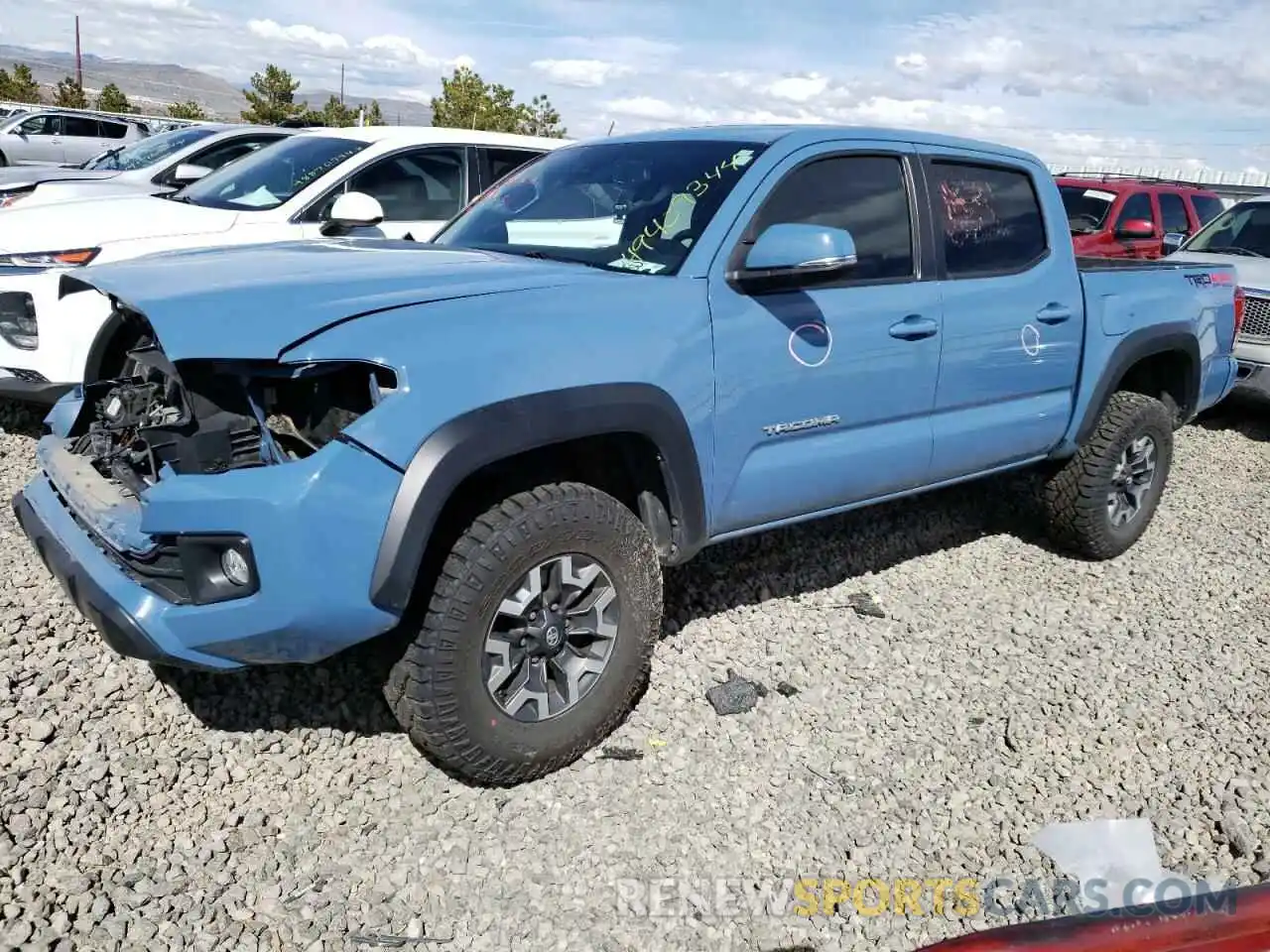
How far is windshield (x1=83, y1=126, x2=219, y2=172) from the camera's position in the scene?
931cm

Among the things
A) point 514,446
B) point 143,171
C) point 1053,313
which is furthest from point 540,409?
point 143,171

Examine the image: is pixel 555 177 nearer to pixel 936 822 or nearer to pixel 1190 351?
pixel 936 822

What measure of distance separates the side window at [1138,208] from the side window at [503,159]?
662 centimetres

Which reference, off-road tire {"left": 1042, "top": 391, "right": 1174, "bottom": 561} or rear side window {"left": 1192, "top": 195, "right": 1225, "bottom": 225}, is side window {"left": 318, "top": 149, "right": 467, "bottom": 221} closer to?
off-road tire {"left": 1042, "top": 391, "right": 1174, "bottom": 561}

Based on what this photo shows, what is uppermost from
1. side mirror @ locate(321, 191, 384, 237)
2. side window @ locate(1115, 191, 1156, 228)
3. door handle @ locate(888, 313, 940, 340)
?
side window @ locate(1115, 191, 1156, 228)

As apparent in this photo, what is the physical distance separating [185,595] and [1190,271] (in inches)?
186

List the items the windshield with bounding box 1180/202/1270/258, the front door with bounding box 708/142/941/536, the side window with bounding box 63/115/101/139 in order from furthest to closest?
1. the side window with bounding box 63/115/101/139
2. the windshield with bounding box 1180/202/1270/258
3. the front door with bounding box 708/142/941/536

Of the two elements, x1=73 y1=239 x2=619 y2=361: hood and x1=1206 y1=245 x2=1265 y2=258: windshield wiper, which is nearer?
x1=73 y1=239 x2=619 y2=361: hood

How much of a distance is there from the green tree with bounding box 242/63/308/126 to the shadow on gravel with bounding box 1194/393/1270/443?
3540 cm

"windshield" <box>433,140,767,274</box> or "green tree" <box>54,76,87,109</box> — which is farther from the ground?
"green tree" <box>54,76,87,109</box>

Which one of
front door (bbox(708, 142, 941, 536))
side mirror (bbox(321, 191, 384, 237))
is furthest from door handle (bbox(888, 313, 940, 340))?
side mirror (bbox(321, 191, 384, 237))

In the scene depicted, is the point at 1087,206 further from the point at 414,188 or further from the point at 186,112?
the point at 186,112

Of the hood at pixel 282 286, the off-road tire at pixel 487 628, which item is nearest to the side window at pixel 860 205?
the hood at pixel 282 286

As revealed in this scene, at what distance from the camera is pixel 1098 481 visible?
182 inches
